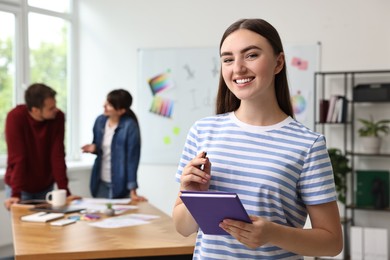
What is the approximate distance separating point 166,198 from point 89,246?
3.36 m

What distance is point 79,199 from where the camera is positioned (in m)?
3.44

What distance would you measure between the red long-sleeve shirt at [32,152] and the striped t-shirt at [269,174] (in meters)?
2.35

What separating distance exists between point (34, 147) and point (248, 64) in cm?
254

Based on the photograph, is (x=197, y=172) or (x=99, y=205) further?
(x=99, y=205)

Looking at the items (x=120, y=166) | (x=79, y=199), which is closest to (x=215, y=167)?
(x=79, y=199)

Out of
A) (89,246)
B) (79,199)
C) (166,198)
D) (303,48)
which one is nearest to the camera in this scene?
(89,246)

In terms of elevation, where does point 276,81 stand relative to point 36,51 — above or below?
below

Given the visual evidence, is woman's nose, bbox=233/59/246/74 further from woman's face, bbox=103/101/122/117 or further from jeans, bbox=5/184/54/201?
woman's face, bbox=103/101/122/117

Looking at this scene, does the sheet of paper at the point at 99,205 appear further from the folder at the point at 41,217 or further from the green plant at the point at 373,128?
the green plant at the point at 373,128

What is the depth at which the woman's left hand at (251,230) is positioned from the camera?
1.14 m

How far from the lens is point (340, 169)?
460 cm

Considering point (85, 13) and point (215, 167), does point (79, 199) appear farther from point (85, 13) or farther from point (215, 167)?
point (85, 13)

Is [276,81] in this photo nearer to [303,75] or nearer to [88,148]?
[88,148]

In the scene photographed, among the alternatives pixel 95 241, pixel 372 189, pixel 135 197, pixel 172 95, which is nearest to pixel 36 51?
pixel 172 95
